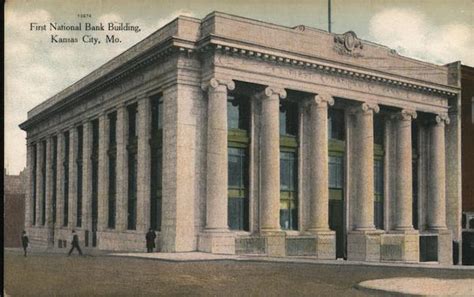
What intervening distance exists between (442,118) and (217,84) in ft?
50.5

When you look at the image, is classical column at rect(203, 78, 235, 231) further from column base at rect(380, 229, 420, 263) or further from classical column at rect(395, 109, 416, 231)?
classical column at rect(395, 109, 416, 231)

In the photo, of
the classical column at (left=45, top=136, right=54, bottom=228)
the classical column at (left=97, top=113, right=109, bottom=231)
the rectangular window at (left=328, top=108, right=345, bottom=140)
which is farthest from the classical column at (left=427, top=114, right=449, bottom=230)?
the classical column at (left=45, top=136, right=54, bottom=228)

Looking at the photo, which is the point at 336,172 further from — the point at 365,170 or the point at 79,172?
the point at 79,172

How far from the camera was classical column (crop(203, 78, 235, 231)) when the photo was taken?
85.4 feet

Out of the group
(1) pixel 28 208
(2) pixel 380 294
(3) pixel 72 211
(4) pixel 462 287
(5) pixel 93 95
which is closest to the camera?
(2) pixel 380 294

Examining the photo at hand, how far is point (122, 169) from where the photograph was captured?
3083 centimetres

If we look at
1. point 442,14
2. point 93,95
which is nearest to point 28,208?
point 93,95

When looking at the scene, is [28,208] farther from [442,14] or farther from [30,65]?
[442,14]

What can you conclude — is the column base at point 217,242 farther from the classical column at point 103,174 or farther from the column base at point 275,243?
the classical column at point 103,174

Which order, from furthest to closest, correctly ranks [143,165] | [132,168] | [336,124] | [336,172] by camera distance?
[336,124]
[336,172]
[132,168]
[143,165]

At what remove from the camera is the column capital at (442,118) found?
34906 mm

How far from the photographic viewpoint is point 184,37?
26.1m

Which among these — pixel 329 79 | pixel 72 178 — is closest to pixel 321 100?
pixel 329 79

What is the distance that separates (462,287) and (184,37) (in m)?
14.9
